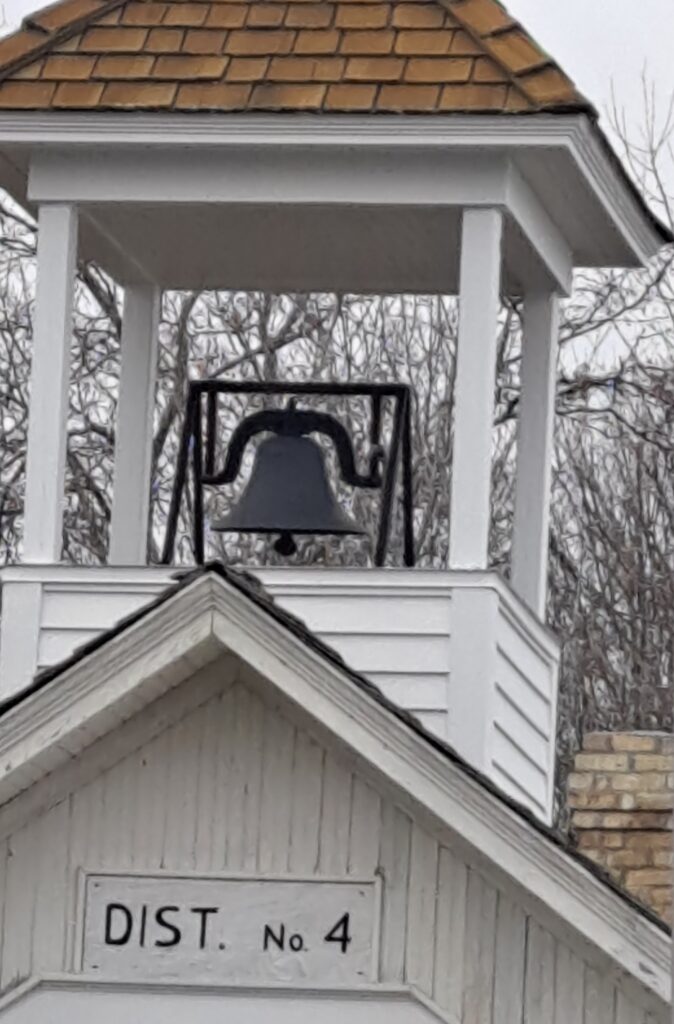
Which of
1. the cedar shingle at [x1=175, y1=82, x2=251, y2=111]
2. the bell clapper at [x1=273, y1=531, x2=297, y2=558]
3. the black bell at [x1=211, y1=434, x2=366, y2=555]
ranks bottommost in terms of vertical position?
the bell clapper at [x1=273, y1=531, x2=297, y2=558]

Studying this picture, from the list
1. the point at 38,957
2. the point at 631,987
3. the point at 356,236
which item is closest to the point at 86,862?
the point at 38,957

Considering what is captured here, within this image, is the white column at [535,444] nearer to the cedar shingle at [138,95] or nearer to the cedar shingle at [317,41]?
the cedar shingle at [317,41]

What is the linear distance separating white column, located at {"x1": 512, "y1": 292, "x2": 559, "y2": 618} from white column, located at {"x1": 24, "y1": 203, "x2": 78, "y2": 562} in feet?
6.62

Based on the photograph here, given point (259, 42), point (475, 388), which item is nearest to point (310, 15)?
point (259, 42)

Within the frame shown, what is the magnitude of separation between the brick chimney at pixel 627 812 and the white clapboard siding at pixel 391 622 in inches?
81.4

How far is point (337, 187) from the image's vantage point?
12.3 meters

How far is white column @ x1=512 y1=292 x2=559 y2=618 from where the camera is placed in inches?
537

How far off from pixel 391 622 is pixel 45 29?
2463mm

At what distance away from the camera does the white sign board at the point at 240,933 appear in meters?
10.8

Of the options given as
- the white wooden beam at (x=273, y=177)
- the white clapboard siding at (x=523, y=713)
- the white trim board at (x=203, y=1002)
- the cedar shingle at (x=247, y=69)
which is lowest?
the white trim board at (x=203, y=1002)

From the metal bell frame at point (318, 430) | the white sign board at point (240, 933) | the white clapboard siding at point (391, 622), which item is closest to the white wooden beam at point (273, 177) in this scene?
the metal bell frame at point (318, 430)

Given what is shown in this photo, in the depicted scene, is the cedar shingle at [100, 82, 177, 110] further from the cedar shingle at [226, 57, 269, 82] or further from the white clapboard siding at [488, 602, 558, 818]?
the white clapboard siding at [488, 602, 558, 818]

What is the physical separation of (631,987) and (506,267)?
3.80m

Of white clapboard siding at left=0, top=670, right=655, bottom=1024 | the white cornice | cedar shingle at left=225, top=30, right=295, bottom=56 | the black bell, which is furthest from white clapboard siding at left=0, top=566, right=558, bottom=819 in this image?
cedar shingle at left=225, top=30, right=295, bottom=56
